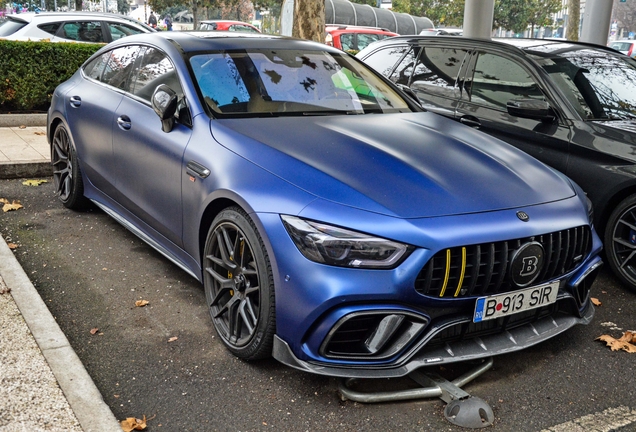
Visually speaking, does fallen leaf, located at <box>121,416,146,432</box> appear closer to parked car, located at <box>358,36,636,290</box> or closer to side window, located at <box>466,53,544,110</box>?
parked car, located at <box>358,36,636,290</box>

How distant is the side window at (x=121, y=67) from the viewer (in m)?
5.11

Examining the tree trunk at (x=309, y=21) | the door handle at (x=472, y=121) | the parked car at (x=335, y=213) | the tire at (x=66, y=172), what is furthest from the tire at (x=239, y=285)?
A: the tree trunk at (x=309, y=21)

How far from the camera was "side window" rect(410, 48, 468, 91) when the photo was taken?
6.23 m

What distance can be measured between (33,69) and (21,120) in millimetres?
849

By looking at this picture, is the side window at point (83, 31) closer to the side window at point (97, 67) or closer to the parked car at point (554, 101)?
the side window at point (97, 67)

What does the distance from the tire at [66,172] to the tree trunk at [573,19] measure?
22729 mm

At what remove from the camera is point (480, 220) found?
127 inches

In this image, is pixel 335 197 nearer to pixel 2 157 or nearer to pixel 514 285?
pixel 514 285

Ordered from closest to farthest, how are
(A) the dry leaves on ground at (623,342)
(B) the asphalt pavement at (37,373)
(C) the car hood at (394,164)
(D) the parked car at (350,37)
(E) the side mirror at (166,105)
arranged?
(B) the asphalt pavement at (37,373) → (C) the car hood at (394,164) → (A) the dry leaves on ground at (623,342) → (E) the side mirror at (166,105) → (D) the parked car at (350,37)

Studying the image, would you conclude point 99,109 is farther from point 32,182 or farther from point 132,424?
point 132,424

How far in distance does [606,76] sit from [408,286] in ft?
11.8

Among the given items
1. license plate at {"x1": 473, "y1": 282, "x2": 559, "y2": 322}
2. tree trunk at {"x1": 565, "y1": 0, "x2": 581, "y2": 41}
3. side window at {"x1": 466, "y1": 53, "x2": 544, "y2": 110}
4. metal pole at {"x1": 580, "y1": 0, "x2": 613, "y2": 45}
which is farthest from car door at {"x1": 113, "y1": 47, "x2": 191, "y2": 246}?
tree trunk at {"x1": 565, "y1": 0, "x2": 581, "y2": 41}

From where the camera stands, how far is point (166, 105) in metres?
4.11

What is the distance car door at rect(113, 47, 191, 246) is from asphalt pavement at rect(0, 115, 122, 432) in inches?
33.4
